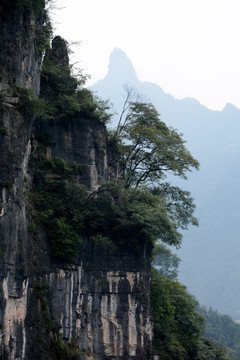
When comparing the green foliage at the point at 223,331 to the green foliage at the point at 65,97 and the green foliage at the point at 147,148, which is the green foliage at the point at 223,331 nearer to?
the green foliage at the point at 147,148

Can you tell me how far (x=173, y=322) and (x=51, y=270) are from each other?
889cm

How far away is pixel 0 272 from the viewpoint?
14.5 metres

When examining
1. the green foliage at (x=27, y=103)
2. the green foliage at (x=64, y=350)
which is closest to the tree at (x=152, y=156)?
the green foliage at (x=27, y=103)

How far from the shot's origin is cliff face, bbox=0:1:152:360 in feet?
49.9

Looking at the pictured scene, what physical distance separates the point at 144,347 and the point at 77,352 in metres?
3.66

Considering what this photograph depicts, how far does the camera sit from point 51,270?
1780cm

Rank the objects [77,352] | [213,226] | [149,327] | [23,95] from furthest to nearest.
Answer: [213,226] → [149,327] → [77,352] → [23,95]

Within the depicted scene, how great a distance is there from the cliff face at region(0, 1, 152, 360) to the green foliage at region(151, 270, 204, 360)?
1672mm

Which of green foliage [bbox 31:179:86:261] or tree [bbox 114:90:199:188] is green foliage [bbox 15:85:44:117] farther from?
tree [bbox 114:90:199:188]

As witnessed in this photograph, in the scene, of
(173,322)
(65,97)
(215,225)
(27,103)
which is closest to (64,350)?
(173,322)

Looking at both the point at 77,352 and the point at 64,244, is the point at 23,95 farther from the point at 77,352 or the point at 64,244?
the point at 77,352

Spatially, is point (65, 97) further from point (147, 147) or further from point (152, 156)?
point (152, 156)

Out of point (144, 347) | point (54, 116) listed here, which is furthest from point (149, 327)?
point (54, 116)

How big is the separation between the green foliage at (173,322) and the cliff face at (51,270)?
167 centimetres
